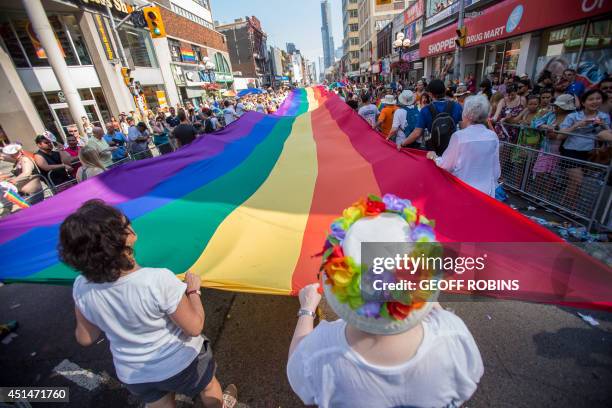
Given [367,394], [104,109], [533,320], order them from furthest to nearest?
[104,109]
[533,320]
[367,394]

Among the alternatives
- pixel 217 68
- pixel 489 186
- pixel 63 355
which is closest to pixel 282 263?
pixel 489 186

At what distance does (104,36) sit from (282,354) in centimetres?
1977

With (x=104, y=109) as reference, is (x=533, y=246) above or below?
below

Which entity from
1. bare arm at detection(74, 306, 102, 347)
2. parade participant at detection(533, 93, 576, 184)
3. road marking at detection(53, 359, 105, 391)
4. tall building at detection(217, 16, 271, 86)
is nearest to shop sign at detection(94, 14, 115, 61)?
road marking at detection(53, 359, 105, 391)

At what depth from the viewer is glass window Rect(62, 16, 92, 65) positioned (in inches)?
570

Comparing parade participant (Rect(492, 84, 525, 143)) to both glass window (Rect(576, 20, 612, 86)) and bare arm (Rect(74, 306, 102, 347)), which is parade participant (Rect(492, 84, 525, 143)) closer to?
glass window (Rect(576, 20, 612, 86))

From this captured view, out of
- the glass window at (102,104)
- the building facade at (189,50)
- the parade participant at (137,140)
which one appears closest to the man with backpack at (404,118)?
the parade participant at (137,140)

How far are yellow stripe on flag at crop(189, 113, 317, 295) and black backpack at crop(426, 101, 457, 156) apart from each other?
1670mm

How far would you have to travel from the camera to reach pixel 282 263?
210cm

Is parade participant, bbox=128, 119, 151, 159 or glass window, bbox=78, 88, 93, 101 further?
glass window, bbox=78, 88, 93, 101

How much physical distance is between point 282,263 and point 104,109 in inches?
740

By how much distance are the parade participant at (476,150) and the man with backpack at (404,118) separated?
6.97ft

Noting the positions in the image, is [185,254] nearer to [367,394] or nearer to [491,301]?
[367,394]

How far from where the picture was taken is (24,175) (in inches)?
189
